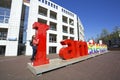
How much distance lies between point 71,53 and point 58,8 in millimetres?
18574

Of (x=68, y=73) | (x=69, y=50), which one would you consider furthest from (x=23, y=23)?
(x=68, y=73)

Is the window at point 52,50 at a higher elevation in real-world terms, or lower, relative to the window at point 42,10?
lower

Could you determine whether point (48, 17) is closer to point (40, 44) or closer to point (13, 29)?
point (13, 29)

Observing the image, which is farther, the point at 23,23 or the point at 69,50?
the point at 23,23

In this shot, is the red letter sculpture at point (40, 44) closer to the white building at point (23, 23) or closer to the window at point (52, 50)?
the white building at point (23, 23)

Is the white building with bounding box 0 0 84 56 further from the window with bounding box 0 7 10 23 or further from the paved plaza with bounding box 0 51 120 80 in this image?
the paved plaza with bounding box 0 51 120 80

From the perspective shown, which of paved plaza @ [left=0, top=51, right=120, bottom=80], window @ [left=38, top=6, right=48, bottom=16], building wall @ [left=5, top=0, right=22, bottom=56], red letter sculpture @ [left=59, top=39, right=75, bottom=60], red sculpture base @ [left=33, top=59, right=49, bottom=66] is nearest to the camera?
paved plaza @ [left=0, top=51, right=120, bottom=80]

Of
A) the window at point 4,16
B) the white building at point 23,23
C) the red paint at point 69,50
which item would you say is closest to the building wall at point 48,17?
the white building at point 23,23

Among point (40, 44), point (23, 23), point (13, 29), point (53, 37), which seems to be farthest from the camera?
point (53, 37)

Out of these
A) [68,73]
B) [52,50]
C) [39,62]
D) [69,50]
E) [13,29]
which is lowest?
[52,50]

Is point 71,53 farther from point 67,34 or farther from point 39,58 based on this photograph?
point 67,34

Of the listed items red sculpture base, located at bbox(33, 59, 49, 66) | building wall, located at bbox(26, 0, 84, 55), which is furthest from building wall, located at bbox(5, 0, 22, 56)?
red sculpture base, located at bbox(33, 59, 49, 66)

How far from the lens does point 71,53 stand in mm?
9172

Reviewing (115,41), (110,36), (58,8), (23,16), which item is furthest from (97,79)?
(115,41)
